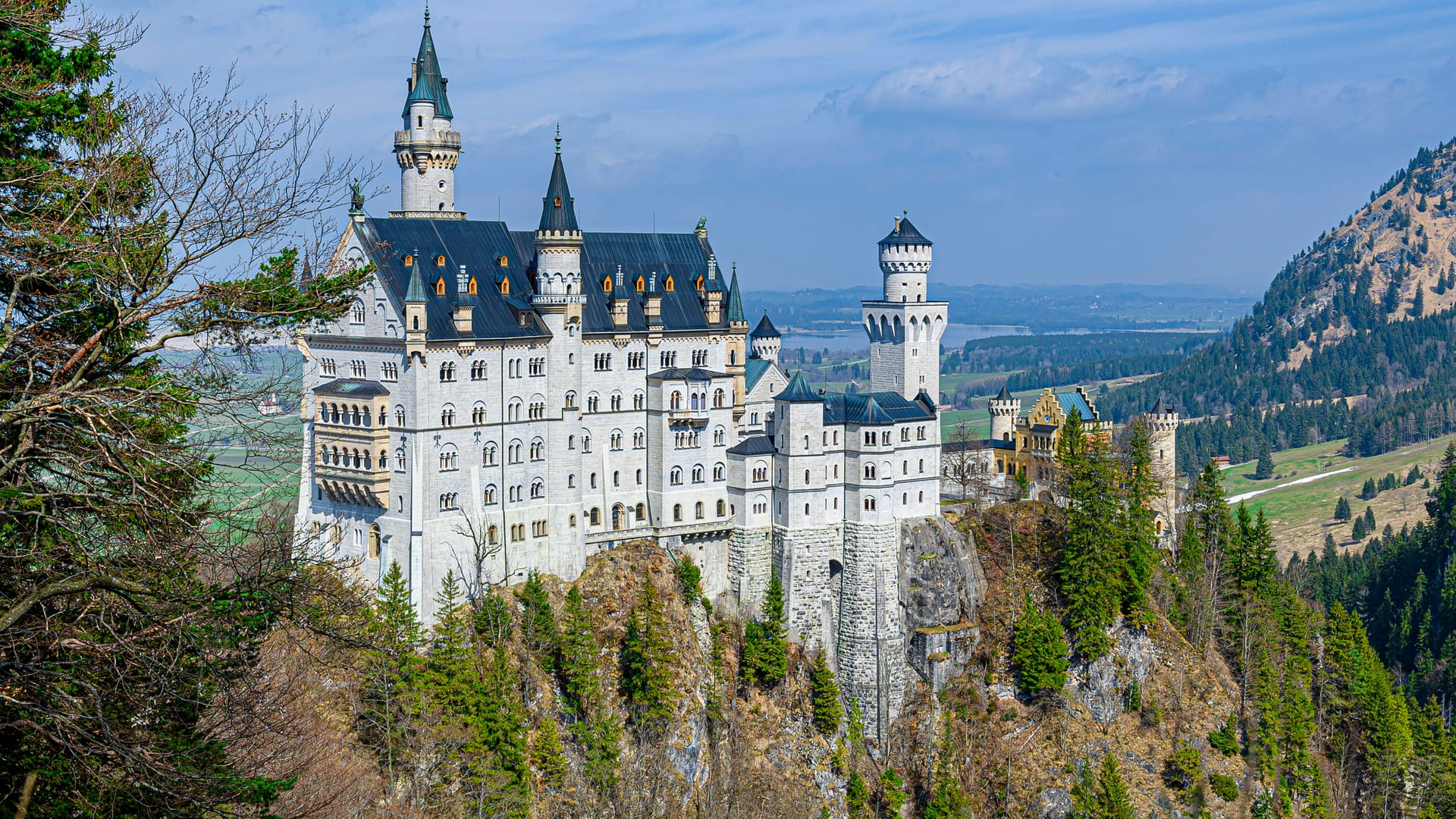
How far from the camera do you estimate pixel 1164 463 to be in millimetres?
105438

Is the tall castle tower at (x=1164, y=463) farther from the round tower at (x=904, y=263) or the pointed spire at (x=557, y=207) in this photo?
the pointed spire at (x=557, y=207)

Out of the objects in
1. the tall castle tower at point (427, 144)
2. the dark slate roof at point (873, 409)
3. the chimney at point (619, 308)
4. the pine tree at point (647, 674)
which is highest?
the tall castle tower at point (427, 144)

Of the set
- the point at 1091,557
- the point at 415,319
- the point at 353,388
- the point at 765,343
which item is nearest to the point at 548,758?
the point at 353,388

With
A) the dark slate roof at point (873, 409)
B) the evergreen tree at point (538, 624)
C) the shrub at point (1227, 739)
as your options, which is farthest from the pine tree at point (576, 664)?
the shrub at point (1227, 739)

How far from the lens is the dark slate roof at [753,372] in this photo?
89.9m

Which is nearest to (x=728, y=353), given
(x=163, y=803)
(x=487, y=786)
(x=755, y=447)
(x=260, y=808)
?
(x=755, y=447)

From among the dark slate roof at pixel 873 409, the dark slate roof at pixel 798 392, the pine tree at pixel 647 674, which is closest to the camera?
the pine tree at pixel 647 674

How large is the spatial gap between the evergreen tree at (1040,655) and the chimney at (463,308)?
3959 cm

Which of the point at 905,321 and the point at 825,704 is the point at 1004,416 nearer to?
the point at 905,321

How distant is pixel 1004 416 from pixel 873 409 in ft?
64.7

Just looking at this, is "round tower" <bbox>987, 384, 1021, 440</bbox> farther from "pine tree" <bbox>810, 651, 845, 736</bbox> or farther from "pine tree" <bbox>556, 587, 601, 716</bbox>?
"pine tree" <bbox>556, 587, 601, 716</bbox>

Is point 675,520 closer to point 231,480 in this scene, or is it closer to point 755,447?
point 755,447

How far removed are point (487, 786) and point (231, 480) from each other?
43084mm

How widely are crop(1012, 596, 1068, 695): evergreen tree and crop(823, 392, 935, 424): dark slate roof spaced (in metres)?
14.5
